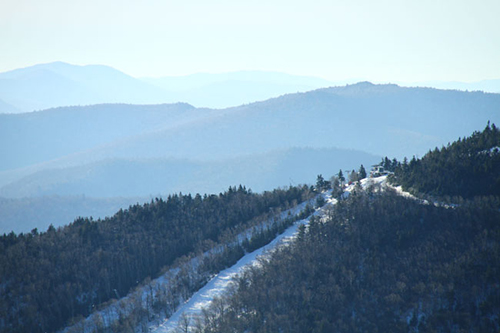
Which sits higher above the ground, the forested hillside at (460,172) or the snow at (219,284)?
the forested hillside at (460,172)

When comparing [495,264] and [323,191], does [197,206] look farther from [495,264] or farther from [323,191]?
[495,264]

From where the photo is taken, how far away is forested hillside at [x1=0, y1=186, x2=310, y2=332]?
9575 centimetres

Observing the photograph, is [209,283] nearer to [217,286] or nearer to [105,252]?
[217,286]

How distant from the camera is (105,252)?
376ft

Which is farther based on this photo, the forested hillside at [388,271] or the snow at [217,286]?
the snow at [217,286]

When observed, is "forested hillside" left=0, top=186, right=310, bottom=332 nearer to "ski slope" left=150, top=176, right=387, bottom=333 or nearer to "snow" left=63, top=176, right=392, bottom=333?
"snow" left=63, top=176, right=392, bottom=333

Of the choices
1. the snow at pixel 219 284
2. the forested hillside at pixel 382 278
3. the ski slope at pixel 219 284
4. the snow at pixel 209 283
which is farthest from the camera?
the snow at pixel 209 283

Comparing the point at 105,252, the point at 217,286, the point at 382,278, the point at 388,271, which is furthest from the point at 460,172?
the point at 105,252

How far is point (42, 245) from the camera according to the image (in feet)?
385

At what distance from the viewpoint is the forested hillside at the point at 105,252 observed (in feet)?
314

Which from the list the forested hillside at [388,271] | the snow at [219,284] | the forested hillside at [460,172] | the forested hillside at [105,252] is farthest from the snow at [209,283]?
the forested hillside at [388,271]

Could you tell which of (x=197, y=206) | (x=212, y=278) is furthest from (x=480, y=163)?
(x=197, y=206)

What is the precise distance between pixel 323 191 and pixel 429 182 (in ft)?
112

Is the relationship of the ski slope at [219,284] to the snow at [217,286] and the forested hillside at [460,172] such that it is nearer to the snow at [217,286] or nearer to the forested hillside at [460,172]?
the snow at [217,286]
